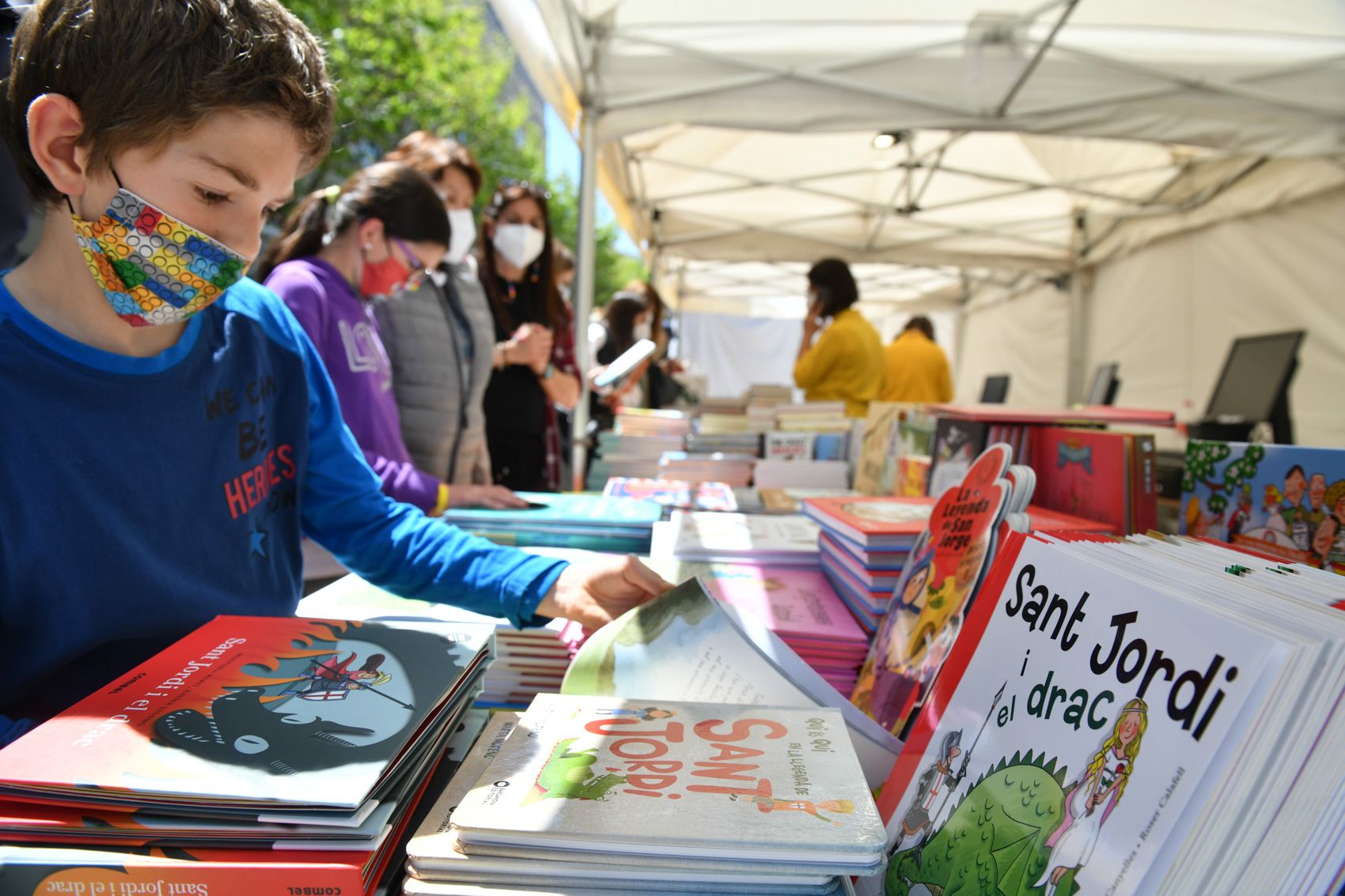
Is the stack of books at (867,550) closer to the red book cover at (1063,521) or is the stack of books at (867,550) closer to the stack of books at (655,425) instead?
the red book cover at (1063,521)

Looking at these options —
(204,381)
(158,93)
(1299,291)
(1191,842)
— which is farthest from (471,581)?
(1299,291)

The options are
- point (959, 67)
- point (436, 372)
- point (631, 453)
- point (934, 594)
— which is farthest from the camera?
point (959, 67)

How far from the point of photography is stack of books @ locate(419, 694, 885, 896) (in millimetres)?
455

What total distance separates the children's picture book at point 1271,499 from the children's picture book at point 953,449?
428mm

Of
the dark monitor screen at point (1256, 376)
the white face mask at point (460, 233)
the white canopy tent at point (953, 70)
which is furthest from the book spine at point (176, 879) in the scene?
the dark monitor screen at point (1256, 376)

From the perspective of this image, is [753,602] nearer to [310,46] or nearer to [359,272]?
[310,46]

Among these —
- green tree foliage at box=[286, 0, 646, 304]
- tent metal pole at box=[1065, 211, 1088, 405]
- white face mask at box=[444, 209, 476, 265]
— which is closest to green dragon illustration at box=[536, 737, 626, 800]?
white face mask at box=[444, 209, 476, 265]

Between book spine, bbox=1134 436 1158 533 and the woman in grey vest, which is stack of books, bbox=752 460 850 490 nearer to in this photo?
the woman in grey vest

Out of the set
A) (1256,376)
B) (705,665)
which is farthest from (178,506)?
(1256,376)

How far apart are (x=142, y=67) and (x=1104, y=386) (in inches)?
229

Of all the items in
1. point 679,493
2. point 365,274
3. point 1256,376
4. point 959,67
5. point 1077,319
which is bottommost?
point 679,493

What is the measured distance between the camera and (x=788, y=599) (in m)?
1.11

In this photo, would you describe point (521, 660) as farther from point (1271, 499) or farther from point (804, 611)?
point (1271, 499)

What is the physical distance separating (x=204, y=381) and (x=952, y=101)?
124 inches
